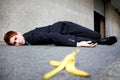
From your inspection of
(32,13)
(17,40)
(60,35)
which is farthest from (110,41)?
(32,13)

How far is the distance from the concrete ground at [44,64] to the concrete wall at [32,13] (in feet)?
3.52

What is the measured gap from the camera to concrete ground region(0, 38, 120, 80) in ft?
3.33

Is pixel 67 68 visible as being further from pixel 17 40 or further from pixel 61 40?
pixel 17 40

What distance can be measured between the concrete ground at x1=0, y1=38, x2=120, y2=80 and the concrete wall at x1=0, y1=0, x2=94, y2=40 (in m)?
1.07

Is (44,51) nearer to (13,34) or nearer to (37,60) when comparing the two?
(37,60)

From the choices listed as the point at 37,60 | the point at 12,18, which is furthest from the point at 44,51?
the point at 12,18

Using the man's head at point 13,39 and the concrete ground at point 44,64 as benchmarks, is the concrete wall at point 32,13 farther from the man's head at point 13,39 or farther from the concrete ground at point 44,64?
the concrete ground at point 44,64

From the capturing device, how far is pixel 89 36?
2182 mm

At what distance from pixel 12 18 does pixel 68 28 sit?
31.7 inches

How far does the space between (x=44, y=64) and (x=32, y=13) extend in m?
1.88

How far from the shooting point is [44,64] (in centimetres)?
119

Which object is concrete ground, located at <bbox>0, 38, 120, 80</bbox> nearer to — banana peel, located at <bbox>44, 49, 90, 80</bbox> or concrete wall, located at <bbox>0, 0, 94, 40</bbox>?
banana peel, located at <bbox>44, 49, 90, 80</bbox>

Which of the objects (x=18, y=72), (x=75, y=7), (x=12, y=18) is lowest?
(x=18, y=72)

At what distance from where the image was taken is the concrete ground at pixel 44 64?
1.01 m
